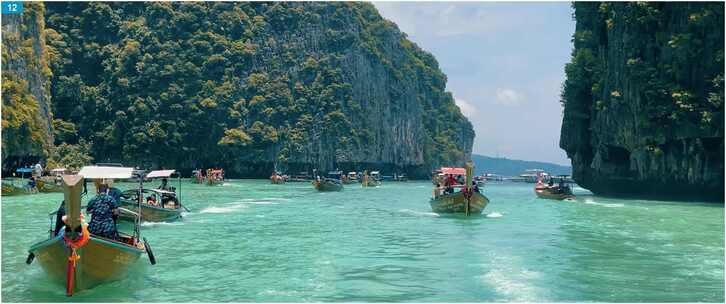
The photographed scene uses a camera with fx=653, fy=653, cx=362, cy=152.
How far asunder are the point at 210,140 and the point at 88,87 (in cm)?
2092

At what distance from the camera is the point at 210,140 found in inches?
4119

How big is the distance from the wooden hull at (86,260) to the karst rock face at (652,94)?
38551mm

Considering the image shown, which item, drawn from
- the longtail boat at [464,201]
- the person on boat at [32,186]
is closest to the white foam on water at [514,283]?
the longtail boat at [464,201]

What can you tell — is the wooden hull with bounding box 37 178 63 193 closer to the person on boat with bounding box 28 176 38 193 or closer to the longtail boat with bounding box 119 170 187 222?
the person on boat with bounding box 28 176 38 193

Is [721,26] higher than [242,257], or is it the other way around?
[721,26]

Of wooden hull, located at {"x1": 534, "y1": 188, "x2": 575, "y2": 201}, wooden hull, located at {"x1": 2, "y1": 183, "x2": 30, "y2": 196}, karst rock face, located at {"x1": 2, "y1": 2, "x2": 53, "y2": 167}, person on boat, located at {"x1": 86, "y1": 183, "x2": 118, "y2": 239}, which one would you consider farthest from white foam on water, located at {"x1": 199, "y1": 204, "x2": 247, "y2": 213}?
wooden hull, located at {"x1": 534, "y1": 188, "x2": 575, "y2": 201}

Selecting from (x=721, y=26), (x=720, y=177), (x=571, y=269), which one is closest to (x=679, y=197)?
(x=720, y=177)

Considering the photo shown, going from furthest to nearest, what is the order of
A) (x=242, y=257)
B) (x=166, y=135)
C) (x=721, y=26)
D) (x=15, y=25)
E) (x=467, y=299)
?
(x=166, y=135), (x=15, y=25), (x=721, y=26), (x=242, y=257), (x=467, y=299)

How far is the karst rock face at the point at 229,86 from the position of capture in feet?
334

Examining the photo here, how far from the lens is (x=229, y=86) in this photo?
354 ft

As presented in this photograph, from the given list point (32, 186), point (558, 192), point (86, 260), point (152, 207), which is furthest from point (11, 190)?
point (558, 192)

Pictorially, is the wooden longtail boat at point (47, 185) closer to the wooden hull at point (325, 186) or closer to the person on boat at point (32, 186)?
the person on boat at point (32, 186)

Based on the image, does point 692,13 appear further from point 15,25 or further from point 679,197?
point 15,25

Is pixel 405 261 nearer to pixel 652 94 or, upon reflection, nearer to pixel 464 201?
pixel 464 201
